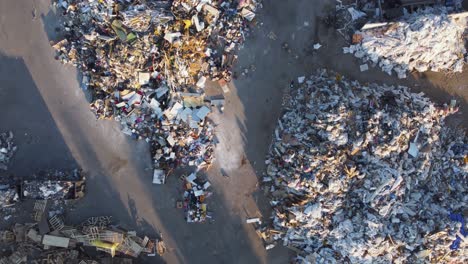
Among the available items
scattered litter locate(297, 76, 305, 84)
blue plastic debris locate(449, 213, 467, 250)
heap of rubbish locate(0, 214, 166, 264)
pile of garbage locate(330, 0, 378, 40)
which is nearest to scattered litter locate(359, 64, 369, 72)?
pile of garbage locate(330, 0, 378, 40)

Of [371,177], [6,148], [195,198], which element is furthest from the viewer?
[195,198]

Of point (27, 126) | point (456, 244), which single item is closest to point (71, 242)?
point (27, 126)

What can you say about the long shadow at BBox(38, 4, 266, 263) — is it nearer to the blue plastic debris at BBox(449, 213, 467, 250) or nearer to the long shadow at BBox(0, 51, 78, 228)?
the long shadow at BBox(0, 51, 78, 228)

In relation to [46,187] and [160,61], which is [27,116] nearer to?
[46,187]

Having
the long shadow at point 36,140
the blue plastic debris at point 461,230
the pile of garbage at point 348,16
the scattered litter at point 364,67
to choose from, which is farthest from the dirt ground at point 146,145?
the blue plastic debris at point 461,230

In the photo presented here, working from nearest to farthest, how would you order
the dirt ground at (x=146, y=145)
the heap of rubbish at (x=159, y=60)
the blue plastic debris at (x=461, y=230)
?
1. the blue plastic debris at (x=461, y=230)
2. the heap of rubbish at (x=159, y=60)
3. the dirt ground at (x=146, y=145)

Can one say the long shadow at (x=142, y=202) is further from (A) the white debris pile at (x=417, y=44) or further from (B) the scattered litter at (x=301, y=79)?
(A) the white debris pile at (x=417, y=44)

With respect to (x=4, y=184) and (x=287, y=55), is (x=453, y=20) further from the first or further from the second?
(x=4, y=184)
